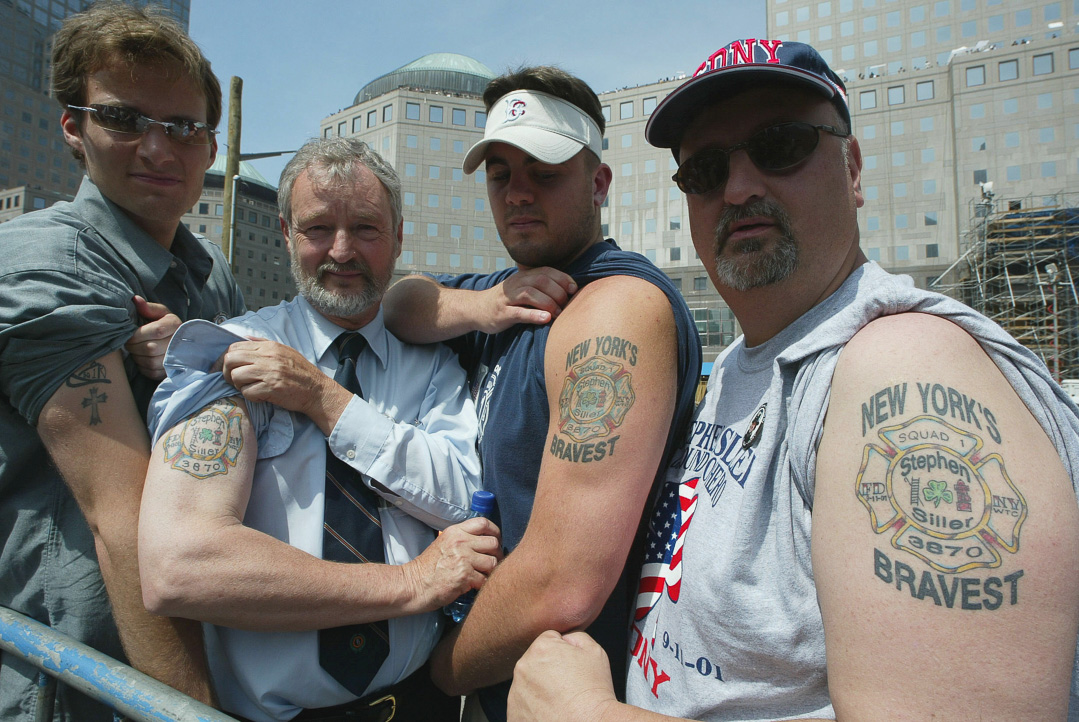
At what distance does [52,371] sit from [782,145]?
2348 millimetres

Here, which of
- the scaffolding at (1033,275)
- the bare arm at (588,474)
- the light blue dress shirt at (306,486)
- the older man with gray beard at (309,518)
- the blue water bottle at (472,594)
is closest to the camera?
the bare arm at (588,474)

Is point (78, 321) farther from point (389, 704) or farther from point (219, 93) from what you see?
point (389, 704)

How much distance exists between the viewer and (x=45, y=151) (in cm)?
8312

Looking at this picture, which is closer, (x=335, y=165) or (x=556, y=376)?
(x=556, y=376)

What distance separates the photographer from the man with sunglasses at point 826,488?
1.03 meters

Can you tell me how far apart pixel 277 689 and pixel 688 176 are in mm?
2154

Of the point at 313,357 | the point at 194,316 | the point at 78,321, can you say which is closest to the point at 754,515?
the point at 313,357


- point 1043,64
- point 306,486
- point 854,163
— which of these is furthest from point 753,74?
point 1043,64

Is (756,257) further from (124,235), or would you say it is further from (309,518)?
(124,235)

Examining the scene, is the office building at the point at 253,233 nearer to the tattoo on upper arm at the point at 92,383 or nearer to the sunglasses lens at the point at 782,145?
the tattoo on upper arm at the point at 92,383

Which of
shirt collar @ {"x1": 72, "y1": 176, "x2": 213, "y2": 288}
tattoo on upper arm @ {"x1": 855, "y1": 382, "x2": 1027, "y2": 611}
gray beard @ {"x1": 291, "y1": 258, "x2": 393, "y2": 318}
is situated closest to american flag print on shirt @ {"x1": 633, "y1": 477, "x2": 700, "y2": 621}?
tattoo on upper arm @ {"x1": 855, "y1": 382, "x2": 1027, "y2": 611}

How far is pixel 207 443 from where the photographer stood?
1.97 m

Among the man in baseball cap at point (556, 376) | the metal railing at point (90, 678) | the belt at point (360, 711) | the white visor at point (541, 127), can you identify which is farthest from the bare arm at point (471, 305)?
the metal railing at point (90, 678)

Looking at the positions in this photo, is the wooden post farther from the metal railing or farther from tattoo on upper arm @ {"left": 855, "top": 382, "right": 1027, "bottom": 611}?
tattoo on upper arm @ {"left": 855, "top": 382, "right": 1027, "bottom": 611}
